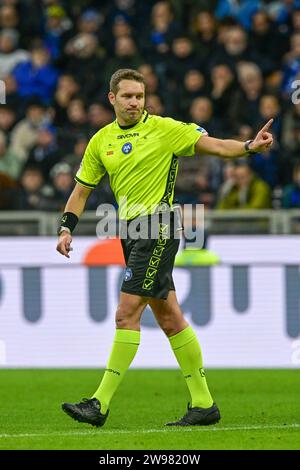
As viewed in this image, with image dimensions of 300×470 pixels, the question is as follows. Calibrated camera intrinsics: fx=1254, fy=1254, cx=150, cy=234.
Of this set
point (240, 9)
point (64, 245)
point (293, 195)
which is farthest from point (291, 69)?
point (64, 245)

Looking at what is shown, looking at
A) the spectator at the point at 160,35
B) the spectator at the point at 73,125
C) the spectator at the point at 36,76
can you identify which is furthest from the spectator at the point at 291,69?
the spectator at the point at 36,76

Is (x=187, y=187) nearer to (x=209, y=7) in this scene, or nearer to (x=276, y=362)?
(x=276, y=362)

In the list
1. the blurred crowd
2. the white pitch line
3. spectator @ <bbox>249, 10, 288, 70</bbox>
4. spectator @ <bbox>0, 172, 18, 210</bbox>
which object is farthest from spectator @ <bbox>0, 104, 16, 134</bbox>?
the white pitch line

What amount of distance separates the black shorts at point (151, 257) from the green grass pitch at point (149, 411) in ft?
3.16

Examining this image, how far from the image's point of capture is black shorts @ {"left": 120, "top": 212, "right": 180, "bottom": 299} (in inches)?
337

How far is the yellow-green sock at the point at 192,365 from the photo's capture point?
8.82 m

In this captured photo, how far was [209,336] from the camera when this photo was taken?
14.1 m

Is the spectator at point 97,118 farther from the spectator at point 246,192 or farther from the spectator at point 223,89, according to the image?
the spectator at point 246,192

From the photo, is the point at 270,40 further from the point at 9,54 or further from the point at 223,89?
the point at 9,54

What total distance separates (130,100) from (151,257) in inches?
43.2

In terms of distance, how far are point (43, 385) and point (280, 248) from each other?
3.40 meters

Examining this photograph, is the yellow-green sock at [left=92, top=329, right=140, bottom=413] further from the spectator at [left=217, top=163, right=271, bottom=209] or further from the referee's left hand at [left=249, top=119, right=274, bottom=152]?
the spectator at [left=217, top=163, right=271, bottom=209]

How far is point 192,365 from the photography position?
29.0 ft

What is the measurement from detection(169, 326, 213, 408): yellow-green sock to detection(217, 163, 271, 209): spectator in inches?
235
